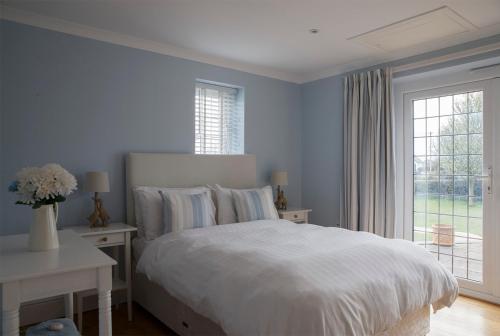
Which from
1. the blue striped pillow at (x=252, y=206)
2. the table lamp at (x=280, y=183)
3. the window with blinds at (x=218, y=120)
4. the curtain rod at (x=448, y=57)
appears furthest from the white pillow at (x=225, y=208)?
the curtain rod at (x=448, y=57)

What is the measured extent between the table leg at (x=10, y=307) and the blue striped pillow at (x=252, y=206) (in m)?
2.10

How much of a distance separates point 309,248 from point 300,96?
300 cm

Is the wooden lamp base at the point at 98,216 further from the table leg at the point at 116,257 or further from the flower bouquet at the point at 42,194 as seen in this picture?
the flower bouquet at the point at 42,194

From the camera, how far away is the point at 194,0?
8.67 ft

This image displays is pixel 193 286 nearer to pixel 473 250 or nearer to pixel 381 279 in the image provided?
pixel 381 279

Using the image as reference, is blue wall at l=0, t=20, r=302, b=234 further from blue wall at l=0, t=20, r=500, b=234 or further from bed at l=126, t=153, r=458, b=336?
bed at l=126, t=153, r=458, b=336

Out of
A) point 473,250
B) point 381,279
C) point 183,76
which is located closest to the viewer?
point 381,279

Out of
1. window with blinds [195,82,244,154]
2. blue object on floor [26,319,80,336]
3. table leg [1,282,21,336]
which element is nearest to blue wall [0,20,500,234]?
window with blinds [195,82,244,154]

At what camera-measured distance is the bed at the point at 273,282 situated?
170 cm

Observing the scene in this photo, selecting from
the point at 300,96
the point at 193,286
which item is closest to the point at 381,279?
the point at 193,286

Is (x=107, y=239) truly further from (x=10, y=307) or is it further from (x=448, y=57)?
(x=448, y=57)

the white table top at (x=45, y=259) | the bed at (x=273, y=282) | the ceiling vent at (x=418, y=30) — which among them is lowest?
the bed at (x=273, y=282)

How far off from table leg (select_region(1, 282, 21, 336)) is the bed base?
1.05 metres

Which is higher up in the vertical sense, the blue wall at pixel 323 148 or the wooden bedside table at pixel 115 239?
the blue wall at pixel 323 148
